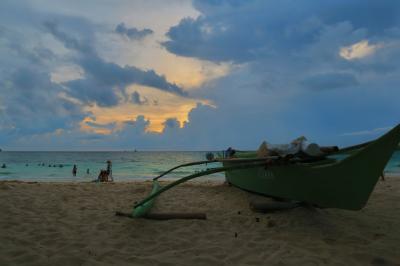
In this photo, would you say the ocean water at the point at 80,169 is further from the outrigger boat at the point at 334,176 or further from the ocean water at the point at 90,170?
the outrigger boat at the point at 334,176

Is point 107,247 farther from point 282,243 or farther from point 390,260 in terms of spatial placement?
point 390,260

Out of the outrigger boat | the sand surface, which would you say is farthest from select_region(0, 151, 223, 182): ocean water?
the outrigger boat

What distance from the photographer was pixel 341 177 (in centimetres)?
373

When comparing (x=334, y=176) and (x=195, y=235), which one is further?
(x=195, y=235)

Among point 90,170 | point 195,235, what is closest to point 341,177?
point 195,235

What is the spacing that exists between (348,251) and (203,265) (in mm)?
1691

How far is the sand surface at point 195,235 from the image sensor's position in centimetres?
331

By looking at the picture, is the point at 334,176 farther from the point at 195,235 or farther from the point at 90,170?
the point at 90,170

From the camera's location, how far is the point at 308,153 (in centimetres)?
442

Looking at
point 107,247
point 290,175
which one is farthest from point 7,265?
point 290,175

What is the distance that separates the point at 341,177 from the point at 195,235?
6.55ft

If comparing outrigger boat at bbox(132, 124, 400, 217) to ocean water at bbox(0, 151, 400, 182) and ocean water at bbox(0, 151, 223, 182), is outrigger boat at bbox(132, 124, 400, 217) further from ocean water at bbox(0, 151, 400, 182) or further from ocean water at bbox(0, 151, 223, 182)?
ocean water at bbox(0, 151, 223, 182)

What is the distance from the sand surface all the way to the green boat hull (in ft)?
1.63

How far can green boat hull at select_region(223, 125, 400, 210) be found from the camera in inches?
134
